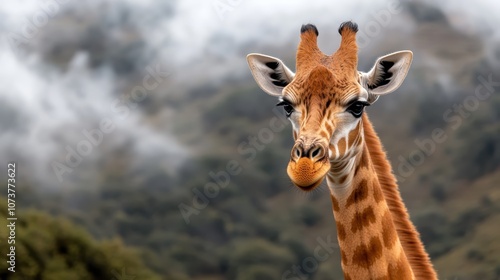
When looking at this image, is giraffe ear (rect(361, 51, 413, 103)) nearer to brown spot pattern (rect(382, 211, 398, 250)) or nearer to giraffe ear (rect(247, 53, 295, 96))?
giraffe ear (rect(247, 53, 295, 96))

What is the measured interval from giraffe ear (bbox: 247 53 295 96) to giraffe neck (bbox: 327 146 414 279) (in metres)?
1.20

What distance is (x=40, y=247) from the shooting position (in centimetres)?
2244

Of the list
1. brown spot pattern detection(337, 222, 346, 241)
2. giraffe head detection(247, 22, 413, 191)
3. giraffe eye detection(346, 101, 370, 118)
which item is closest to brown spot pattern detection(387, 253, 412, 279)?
brown spot pattern detection(337, 222, 346, 241)

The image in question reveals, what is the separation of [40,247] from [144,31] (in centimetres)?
10047

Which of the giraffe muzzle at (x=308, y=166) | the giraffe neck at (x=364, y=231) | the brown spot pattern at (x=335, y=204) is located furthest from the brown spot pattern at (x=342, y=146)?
the brown spot pattern at (x=335, y=204)

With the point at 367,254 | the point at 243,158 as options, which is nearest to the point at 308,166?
the point at 367,254

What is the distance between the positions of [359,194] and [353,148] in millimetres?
504

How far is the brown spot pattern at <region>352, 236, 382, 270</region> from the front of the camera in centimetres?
933

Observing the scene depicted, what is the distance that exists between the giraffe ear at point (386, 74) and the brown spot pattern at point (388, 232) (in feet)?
3.88

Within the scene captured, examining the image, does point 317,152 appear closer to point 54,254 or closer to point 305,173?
point 305,173

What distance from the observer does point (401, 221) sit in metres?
10.0

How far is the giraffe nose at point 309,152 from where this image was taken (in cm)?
838

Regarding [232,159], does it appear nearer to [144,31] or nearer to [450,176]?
[450,176]

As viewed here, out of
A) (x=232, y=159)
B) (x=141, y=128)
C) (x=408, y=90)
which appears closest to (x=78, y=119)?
(x=141, y=128)
